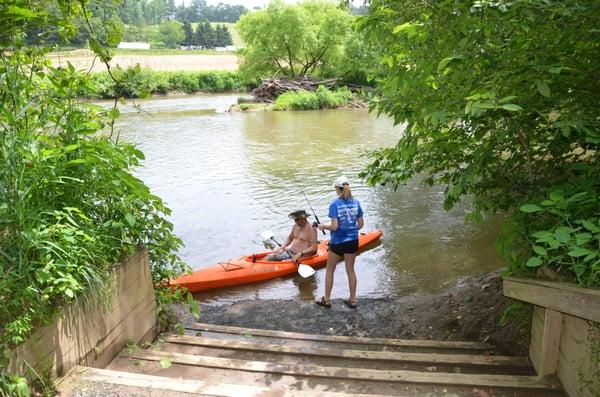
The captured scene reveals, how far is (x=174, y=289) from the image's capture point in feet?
14.7

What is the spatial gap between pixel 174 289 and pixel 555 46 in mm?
3660

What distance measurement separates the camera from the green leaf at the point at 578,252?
88.0 inches

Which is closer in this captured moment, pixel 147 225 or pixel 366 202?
pixel 147 225

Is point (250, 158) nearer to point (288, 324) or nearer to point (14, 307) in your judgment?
point (288, 324)

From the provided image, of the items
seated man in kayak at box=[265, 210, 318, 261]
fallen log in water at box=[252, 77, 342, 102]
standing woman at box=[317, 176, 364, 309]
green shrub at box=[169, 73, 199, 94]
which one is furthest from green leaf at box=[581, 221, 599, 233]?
green shrub at box=[169, 73, 199, 94]

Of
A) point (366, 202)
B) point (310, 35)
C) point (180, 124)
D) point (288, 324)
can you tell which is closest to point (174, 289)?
point (288, 324)

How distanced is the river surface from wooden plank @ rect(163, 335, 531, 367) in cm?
298

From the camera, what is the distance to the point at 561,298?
2400 mm

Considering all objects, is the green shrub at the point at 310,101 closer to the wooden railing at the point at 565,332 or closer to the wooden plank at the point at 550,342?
the wooden railing at the point at 565,332

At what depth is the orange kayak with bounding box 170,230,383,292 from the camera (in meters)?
6.75

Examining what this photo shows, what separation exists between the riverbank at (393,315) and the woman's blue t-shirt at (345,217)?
0.92m

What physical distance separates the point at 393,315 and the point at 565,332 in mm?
2892

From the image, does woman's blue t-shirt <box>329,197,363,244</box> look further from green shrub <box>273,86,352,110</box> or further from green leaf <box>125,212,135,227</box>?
green shrub <box>273,86,352,110</box>

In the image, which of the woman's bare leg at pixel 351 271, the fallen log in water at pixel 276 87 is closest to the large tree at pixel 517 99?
the woman's bare leg at pixel 351 271
